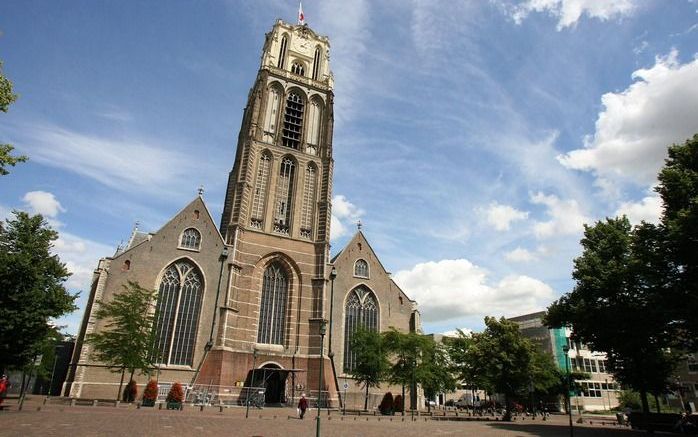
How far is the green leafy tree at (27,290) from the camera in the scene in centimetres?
2189

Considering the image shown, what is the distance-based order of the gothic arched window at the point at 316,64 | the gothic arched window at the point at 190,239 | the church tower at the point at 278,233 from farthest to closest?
the gothic arched window at the point at 316,64 → the gothic arched window at the point at 190,239 → the church tower at the point at 278,233

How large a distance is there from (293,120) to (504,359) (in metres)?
35.5

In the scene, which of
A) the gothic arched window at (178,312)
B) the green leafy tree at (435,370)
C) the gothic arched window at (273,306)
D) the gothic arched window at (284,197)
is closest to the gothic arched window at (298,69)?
the gothic arched window at (284,197)

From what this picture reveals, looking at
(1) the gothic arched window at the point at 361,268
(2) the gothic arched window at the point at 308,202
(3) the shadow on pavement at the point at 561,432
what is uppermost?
(2) the gothic arched window at the point at 308,202

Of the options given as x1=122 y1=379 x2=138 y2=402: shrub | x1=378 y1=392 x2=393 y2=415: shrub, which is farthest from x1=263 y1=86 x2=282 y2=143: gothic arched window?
x1=378 y1=392 x2=393 y2=415: shrub

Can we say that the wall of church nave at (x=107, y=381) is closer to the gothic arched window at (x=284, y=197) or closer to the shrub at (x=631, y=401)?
the gothic arched window at (x=284, y=197)

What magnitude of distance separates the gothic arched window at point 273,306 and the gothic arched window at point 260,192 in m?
5.13

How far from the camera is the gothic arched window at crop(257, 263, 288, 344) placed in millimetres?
41812

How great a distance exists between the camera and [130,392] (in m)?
33.2

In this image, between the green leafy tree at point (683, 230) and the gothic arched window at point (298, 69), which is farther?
the gothic arched window at point (298, 69)

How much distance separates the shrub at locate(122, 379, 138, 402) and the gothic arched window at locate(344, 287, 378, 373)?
19.3m

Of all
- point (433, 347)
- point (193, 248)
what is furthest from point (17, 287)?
point (433, 347)

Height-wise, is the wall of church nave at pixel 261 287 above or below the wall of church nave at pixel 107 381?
above

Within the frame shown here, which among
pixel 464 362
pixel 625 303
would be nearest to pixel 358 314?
pixel 464 362
